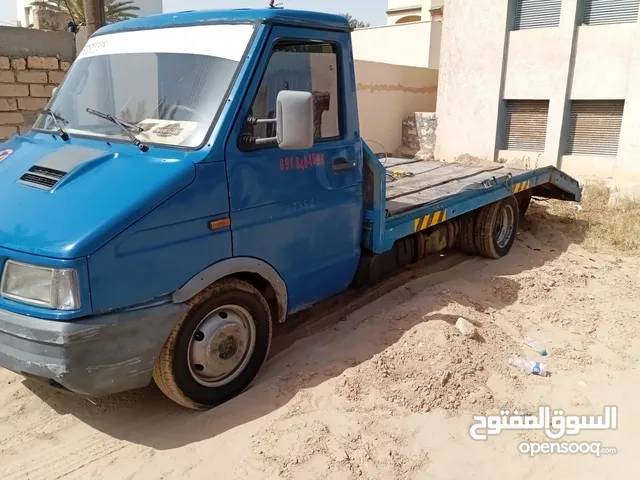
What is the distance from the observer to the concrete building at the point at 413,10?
19.9 m

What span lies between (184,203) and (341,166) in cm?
141

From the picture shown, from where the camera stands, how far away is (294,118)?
3379mm

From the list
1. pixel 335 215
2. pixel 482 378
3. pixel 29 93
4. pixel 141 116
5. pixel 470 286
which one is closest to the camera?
pixel 141 116

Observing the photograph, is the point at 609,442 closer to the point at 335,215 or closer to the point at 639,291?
the point at 335,215

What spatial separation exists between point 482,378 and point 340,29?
272 centimetres

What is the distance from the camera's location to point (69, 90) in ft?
13.8

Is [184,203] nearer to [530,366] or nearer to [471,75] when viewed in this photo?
[530,366]

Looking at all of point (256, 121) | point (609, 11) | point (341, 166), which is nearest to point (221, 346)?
point (256, 121)

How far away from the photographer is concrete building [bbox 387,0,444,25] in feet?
65.3

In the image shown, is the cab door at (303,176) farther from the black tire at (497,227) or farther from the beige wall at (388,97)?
the beige wall at (388,97)

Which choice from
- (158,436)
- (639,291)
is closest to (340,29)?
(158,436)

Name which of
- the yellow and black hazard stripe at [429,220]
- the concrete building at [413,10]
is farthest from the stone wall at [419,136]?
the yellow and black hazard stripe at [429,220]

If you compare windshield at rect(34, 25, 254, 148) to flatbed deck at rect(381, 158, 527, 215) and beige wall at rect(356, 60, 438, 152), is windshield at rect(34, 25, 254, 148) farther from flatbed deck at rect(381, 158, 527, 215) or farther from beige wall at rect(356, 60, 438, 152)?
beige wall at rect(356, 60, 438, 152)

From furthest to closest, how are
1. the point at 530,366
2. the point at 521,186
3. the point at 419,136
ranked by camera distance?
the point at 419,136 < the point at 521,186 < the point at 530,366
